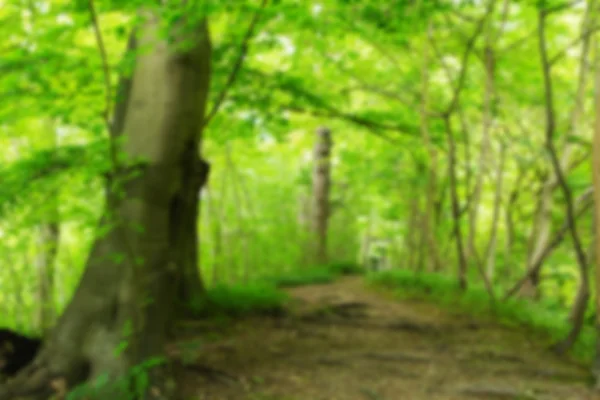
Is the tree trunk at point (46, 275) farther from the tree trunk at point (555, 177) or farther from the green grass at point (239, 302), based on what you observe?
the tree trunk at point (555, 177)

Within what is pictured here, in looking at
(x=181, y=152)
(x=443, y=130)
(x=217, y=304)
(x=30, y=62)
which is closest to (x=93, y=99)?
(x=30, y=62)

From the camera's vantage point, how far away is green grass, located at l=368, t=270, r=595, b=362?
20.3 feet

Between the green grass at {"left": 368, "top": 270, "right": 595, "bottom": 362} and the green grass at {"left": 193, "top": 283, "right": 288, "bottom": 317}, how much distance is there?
2684 mm

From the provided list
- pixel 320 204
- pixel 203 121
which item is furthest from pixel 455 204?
pixel 320 204

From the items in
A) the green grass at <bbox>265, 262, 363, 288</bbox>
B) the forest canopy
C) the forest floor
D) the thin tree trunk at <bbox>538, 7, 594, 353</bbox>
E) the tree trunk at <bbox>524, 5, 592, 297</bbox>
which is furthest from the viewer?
the green grass at <bbox>265, 262, 363, 288</bbox>

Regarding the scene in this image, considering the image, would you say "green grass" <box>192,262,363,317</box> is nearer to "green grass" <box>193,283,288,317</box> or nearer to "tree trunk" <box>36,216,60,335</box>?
"green grass" <box>193,283,288,317</box>

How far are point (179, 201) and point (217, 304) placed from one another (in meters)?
2.09

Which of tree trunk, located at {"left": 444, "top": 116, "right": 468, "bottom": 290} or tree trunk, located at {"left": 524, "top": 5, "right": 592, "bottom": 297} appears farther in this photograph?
tree trunk, located at {"left": 444, "top": 116, "right": 468, "bottom": 290}

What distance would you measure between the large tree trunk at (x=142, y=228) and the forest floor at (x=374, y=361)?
2.55ft

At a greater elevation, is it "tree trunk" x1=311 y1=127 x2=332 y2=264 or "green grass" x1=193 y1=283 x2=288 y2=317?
"tree trunk" x1=311 y1=127 x2=332 y2=264

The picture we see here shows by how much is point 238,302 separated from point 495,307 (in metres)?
3.53

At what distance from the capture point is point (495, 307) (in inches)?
283

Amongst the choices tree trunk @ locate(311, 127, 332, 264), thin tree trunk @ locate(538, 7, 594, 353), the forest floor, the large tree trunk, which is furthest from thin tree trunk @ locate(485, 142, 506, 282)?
tree trunk @ locate(311, 127, 332, 264)

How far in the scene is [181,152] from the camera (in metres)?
5.02
